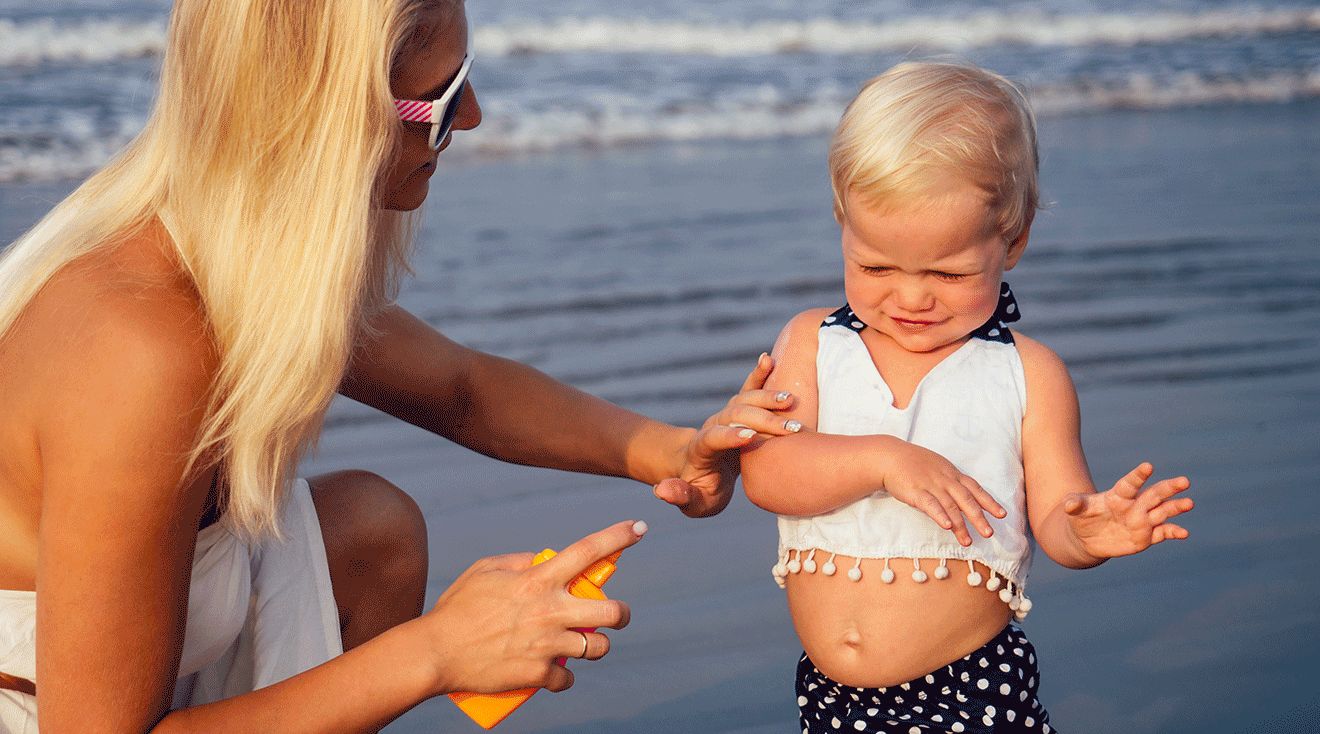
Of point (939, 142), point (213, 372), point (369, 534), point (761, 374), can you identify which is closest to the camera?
point (213, 372)

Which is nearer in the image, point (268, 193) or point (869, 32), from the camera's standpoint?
point (268, 193)

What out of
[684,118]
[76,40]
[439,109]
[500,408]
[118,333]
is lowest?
[684,118]

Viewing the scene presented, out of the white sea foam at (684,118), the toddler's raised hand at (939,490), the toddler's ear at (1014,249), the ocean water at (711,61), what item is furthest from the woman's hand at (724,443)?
the white sea foam at (684,118)

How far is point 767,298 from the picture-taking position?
194 inches

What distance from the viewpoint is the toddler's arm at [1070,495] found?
1619 millimetres

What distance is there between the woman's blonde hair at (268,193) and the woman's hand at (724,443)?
67cm

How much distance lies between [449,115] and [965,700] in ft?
4.29

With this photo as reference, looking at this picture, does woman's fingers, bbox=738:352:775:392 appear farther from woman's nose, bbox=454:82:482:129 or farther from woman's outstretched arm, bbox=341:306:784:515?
woman's nose, bbox=454:82:482:129

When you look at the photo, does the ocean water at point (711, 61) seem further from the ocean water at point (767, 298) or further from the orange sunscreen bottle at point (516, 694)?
the orange sunscreen bottle at point (516, 694)

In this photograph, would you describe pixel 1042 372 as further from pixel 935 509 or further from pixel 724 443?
pixel 724 443

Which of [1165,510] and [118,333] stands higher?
[118,333]

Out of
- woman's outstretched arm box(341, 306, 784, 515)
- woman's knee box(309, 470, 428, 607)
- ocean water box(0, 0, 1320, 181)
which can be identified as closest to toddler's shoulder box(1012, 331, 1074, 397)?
woman's outstretched arm box(341, 306, 784, 515)

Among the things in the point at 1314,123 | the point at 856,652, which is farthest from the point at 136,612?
the point at 1314,123

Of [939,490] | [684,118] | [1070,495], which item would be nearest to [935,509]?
[939,490]
